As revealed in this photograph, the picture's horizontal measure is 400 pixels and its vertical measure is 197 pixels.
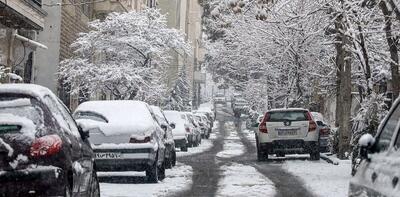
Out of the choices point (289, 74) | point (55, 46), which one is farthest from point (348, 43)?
point (289, 74)

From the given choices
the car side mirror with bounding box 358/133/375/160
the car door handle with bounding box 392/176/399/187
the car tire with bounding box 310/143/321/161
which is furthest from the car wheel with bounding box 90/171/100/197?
the car tire with bounding box 310/143/321/161

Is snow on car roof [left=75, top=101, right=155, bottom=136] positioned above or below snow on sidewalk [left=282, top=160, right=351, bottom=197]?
above

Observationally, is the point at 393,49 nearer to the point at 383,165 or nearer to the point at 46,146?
the point at 46,146

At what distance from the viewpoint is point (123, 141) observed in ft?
43.2

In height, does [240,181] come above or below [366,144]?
below

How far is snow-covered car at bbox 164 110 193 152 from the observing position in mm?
27719

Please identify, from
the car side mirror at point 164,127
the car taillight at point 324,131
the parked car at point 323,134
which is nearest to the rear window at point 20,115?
the car side mirror at point 164,127

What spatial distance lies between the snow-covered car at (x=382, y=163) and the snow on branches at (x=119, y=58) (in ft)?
86.6

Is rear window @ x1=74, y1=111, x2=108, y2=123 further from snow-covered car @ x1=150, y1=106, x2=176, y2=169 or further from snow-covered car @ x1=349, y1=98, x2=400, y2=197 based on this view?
snow-covered car @ x1=349, y1=98, x2=400, y2=197

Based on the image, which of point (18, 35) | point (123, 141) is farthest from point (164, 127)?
point (18, 35)

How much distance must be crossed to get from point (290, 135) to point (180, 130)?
23.9 ft

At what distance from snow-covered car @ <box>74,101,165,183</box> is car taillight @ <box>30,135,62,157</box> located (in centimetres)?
634

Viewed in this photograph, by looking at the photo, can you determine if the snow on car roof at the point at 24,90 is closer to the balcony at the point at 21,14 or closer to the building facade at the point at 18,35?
the building facade at the point at 18,35

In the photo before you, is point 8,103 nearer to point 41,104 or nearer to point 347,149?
point 41,104
